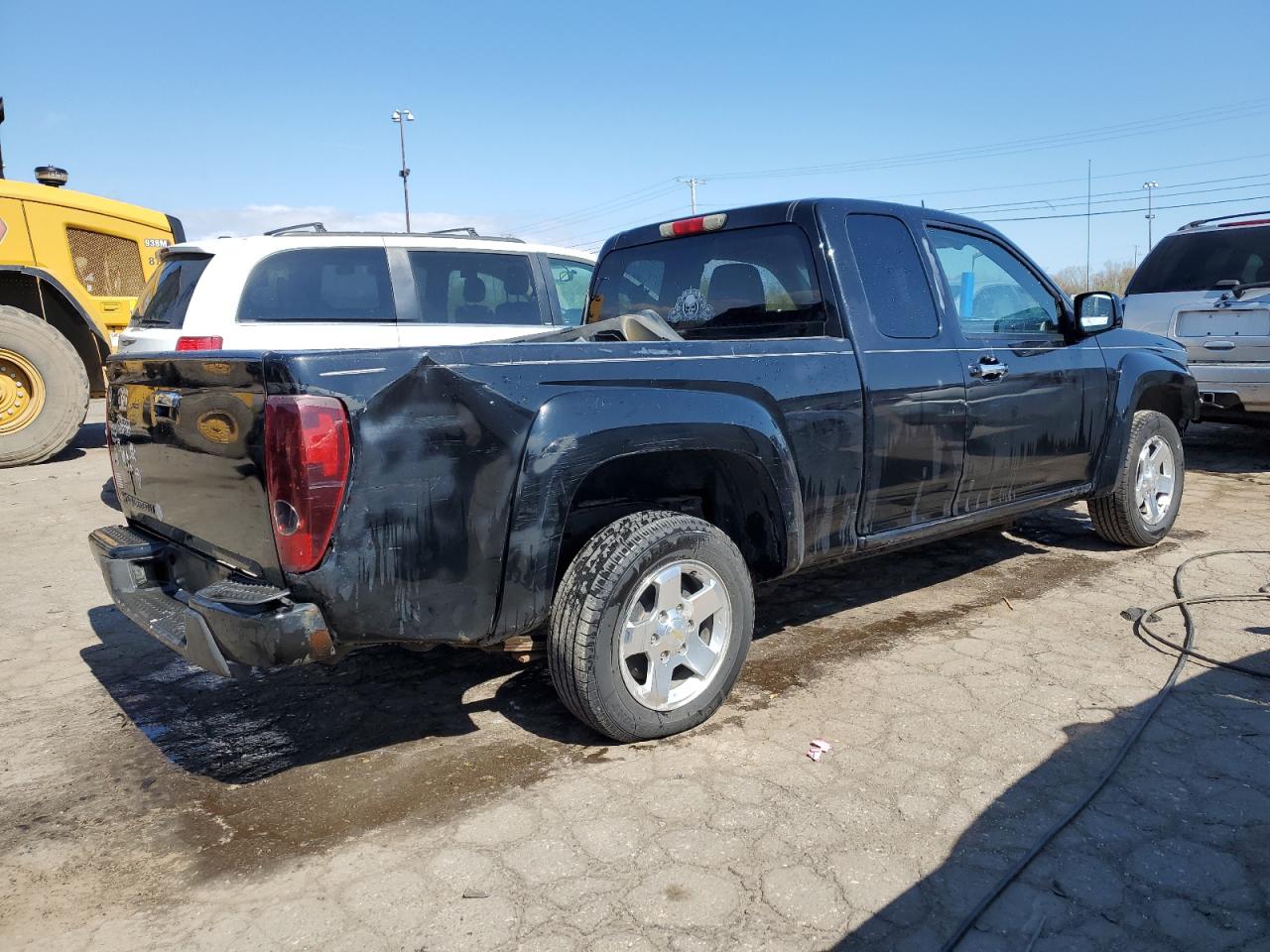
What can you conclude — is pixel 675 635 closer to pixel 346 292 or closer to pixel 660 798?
pixel 660 798

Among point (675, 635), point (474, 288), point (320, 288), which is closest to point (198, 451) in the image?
point (675, 635)

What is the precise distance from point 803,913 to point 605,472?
5.03 feet

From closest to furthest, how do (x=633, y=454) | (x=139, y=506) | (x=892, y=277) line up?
(x=633, y=454) < (x=139, y=506) < (x=892, y=277)

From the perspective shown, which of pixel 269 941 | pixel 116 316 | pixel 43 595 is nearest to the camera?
pixel 269 941

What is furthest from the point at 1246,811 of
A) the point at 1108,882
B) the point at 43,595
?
the point at 43,595

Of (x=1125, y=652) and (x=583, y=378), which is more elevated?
(x=583, y=378)

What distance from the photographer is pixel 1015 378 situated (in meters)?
4.38

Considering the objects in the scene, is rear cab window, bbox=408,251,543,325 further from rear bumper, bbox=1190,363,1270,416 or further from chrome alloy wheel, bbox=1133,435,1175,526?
rear bumper, bbox=1190,363,1270,416

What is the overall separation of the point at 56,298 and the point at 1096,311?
31.8 feet

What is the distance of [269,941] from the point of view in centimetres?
221

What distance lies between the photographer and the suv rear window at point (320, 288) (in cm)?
634

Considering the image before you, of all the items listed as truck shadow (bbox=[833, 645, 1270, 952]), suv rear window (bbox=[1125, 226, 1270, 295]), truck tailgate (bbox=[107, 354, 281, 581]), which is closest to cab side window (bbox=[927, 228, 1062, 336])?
truck shadow (bbox=[833, 645, 1270, 952])

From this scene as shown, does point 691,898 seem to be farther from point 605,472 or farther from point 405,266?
point 405,266

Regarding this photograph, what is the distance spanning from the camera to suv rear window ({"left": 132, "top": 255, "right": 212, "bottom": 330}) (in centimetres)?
635
